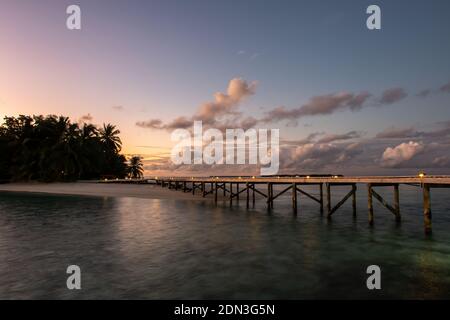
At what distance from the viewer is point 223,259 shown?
14.9 metres

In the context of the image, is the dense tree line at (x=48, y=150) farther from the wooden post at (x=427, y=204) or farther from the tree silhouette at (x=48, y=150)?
the wooden post at (x=427, y=204)

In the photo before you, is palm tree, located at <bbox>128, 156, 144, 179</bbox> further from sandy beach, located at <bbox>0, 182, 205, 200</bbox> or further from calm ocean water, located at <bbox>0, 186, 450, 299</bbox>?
calm ocean water, located at <bbox>0, 186, 450, 299</bbox>

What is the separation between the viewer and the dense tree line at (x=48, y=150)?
65375 mm

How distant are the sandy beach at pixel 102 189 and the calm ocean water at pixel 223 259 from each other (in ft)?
93.9

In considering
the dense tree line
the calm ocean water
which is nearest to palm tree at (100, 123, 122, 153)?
the dense tree line

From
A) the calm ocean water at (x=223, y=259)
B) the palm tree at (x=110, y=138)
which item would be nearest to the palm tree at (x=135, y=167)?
the palm tree at (x=110, y=138)

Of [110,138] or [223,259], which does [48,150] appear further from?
[223,259]

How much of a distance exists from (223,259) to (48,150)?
6444cm

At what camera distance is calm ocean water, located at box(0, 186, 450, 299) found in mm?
10789

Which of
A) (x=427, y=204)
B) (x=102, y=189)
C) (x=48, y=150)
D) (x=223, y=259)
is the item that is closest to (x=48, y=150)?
(x=48, y=150)

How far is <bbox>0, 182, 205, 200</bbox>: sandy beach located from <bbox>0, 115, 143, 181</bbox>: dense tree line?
2.77 m
